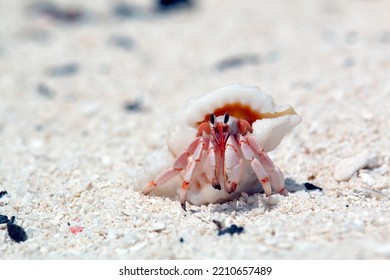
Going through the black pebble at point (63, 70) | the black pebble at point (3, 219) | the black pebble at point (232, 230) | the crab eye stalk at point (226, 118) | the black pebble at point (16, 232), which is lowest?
the black pebble at point (16, 232)

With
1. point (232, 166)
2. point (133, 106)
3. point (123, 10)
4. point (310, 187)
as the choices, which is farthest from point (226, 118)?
point (123, 10)

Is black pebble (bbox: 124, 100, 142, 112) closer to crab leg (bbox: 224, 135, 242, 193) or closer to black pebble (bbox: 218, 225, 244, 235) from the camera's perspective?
crab leg (bbox: 224, 135, 242, 193)

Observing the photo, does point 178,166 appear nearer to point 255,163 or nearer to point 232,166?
point 232,166

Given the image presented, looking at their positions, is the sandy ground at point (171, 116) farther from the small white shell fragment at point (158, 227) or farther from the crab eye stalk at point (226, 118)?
the crab eye stalk at point (226, 118)

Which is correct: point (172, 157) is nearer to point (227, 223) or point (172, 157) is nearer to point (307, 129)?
point (227, 223)

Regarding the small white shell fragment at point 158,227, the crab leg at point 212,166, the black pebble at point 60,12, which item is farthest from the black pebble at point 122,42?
the small white shell fragment at point 158,227
